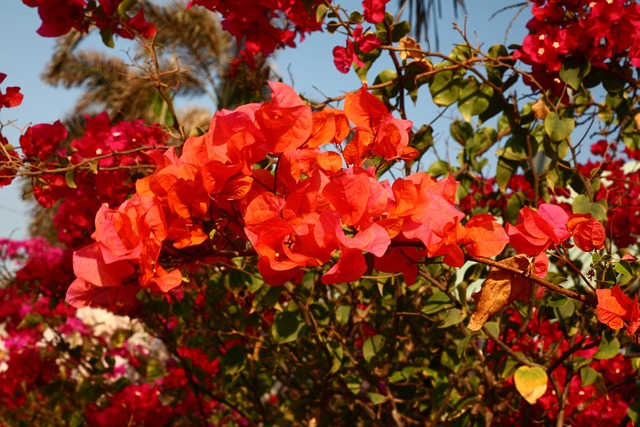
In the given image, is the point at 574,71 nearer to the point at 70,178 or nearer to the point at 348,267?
the point at 348,267

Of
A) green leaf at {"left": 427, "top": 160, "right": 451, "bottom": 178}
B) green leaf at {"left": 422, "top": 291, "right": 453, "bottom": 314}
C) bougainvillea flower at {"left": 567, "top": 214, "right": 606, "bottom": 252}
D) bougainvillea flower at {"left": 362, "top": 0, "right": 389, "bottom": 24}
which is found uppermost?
bougainvillea flower at {"left": 362, "top": 0, "right": 389, "bottom": 24}

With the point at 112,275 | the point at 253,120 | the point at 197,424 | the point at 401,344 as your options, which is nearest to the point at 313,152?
the point at 253,120

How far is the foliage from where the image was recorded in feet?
1.83

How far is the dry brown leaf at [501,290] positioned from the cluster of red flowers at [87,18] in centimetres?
100

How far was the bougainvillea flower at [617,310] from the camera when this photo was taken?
62 centimetres

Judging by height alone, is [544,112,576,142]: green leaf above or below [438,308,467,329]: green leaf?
above

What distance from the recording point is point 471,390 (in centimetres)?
149

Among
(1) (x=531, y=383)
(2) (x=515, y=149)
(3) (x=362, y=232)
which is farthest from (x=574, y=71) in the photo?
(3) (x=362, y=232)

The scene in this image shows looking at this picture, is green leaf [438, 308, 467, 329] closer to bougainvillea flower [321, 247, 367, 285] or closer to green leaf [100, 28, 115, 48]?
bougainvillea flower [321, 247, 367, 285]

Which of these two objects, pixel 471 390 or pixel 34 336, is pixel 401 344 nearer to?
pixel 471 390

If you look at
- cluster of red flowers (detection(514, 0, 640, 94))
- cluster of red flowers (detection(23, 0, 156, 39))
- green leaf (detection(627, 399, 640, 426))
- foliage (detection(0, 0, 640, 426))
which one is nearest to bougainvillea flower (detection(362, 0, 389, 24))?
foliage (detection(0, 0, 640, 426))

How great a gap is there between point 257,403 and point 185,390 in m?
0.53

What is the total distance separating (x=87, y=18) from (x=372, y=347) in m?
0.89

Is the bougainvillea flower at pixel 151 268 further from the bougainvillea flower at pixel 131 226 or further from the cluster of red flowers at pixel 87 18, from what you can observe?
the cluster of red flowers at pixel 87 18
